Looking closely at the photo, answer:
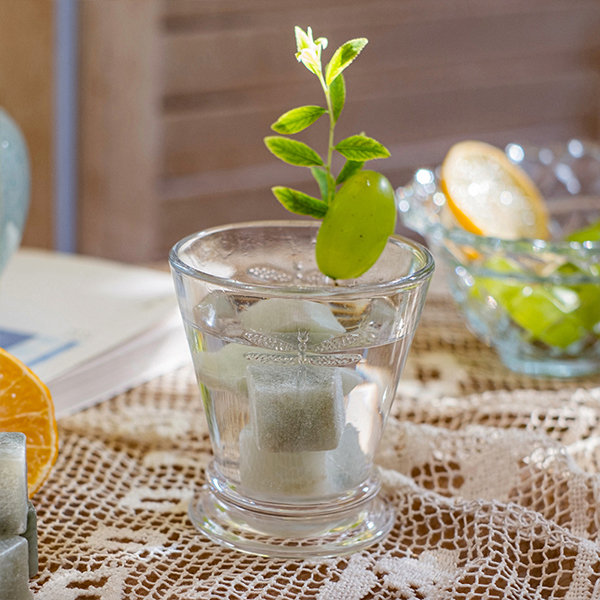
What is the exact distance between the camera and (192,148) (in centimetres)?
200

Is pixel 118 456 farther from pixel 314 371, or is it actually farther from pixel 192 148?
pixel 192 148

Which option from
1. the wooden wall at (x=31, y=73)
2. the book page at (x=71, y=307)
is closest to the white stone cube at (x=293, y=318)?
the book page at (x=71, y=307)

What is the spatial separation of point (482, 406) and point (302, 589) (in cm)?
27

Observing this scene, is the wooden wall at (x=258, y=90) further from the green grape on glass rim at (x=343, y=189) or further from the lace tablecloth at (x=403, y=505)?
the green grape on glass rim at (x=343, y=189)

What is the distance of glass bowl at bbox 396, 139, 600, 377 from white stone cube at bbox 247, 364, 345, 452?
312mm

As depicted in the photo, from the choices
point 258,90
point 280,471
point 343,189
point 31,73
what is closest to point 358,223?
point 343,189

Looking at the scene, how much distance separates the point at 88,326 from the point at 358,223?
337 millimetres

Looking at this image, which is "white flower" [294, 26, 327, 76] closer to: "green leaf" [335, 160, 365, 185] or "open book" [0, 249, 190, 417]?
"green leaf" [335, 160, 365, 185]

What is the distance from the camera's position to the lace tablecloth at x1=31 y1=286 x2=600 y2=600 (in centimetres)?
48

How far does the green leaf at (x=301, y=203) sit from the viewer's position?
0.50 metres

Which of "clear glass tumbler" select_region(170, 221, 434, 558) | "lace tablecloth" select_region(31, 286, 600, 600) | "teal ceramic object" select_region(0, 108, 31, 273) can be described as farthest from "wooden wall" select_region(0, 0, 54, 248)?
"clear glass tumbler" select_region(170, 221, 434, 558)

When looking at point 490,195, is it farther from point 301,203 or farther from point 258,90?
point 258,90

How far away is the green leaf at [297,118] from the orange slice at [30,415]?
192 millimetres

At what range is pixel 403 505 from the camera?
0.56 m
